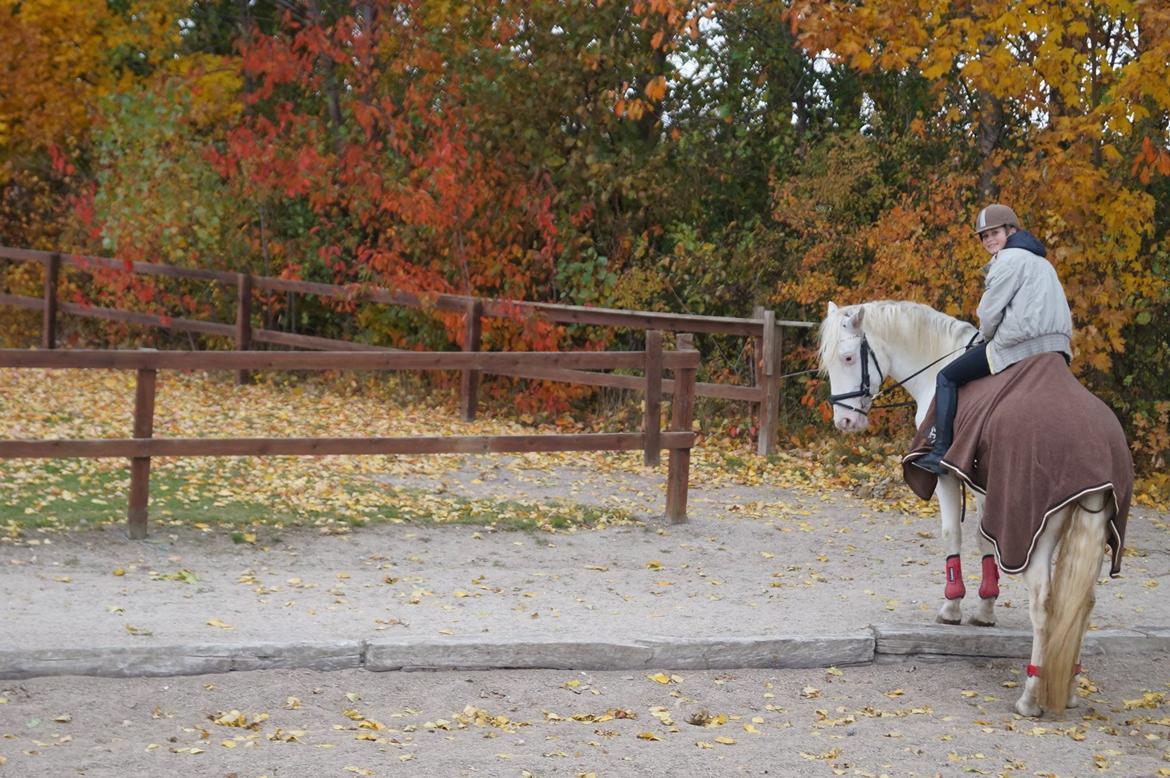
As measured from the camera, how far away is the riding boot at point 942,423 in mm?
7320

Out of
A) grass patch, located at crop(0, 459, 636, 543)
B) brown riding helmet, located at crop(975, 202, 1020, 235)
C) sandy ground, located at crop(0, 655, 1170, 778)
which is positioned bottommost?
sandy ground, located at crop(0, 655, 1170, 778)

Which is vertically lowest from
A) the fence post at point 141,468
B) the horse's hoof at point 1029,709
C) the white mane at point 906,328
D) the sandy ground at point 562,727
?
the sandy ground at point 562,727

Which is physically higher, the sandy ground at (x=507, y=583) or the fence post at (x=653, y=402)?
the fence post at (x=653, y=402)

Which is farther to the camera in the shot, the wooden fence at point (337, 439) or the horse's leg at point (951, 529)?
the wooden fence at point (337, 439)

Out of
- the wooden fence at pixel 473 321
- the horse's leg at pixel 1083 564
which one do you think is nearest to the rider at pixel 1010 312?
the horse's leg at pixel 1083 564

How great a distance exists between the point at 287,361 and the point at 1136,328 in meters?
8.26

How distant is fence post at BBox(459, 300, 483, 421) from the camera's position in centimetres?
1548

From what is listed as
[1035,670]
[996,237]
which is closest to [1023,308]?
[996,237]

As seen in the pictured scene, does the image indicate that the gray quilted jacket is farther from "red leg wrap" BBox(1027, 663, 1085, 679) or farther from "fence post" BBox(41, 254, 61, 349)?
"fence post" BBox(41, 254, 61, 349)

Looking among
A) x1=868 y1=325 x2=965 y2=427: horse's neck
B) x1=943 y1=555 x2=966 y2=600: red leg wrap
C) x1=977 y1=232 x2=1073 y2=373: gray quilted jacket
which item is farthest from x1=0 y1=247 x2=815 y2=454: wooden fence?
x1=977 y1=232 x2=1073 y2=373: gray quilted jacket

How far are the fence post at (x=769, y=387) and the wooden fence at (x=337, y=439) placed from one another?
335 centimetres

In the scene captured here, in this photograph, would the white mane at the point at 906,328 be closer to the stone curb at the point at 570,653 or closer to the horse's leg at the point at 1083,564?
the stone curb at the point at 570,653

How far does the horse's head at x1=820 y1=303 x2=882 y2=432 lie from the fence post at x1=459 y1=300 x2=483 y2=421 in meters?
7.54

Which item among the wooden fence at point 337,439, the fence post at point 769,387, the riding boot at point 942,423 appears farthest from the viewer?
the fence post at point 769,387
